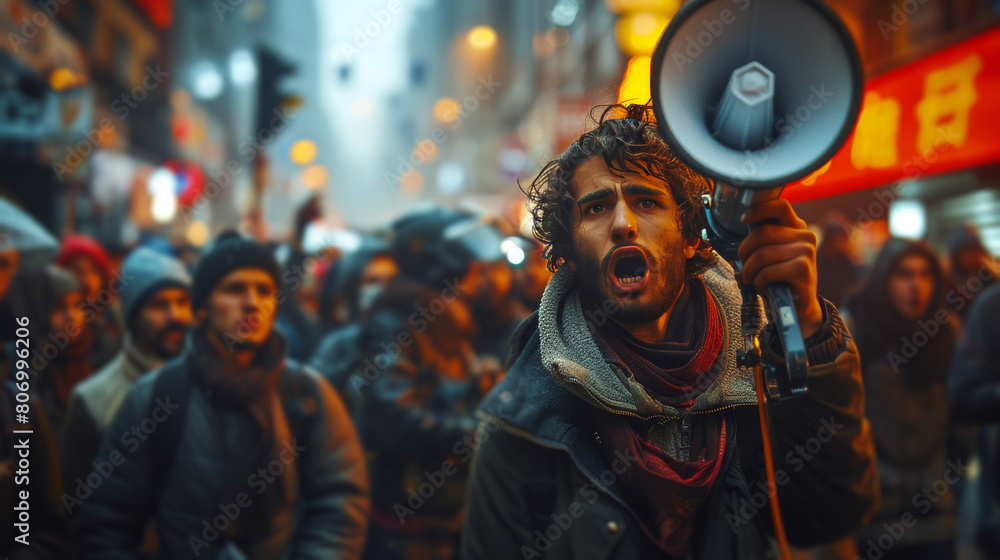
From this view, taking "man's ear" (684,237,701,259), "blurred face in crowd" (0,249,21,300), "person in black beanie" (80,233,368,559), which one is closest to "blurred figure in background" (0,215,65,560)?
"blurred face in crowd" (0,249,21,300)

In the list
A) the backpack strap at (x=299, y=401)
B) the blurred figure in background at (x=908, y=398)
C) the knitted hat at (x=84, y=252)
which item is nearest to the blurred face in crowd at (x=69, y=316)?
the knitted hat at (x=84, y=252)

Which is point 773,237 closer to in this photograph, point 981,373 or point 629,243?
point 629,243

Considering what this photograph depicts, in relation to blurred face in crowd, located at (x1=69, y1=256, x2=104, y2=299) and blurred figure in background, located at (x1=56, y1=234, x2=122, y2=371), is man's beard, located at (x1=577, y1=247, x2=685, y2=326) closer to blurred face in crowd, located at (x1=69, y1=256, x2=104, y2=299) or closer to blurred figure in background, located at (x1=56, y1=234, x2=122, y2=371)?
blurred figure in background, located at (x1=56, y1=234, x2=122, y2=371)

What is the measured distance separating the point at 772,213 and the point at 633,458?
0.57 meters

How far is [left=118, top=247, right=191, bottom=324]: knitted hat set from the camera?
3.22 meters

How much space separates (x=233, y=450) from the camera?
8.32 feet

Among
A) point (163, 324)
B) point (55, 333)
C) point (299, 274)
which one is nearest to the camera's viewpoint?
point (163, 324)

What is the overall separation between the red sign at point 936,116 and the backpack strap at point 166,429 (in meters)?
4.57

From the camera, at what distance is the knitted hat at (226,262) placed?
270 cm

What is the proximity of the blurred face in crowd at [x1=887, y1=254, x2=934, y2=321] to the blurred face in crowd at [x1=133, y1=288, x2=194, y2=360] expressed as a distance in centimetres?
393

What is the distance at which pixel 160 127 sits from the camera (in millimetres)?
18453

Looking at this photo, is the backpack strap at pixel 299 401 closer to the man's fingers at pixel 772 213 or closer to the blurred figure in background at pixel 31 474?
the blurred figure in background at pixel 31 474

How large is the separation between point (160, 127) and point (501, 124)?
1315cm

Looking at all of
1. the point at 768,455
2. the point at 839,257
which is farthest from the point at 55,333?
the point at 839,257
